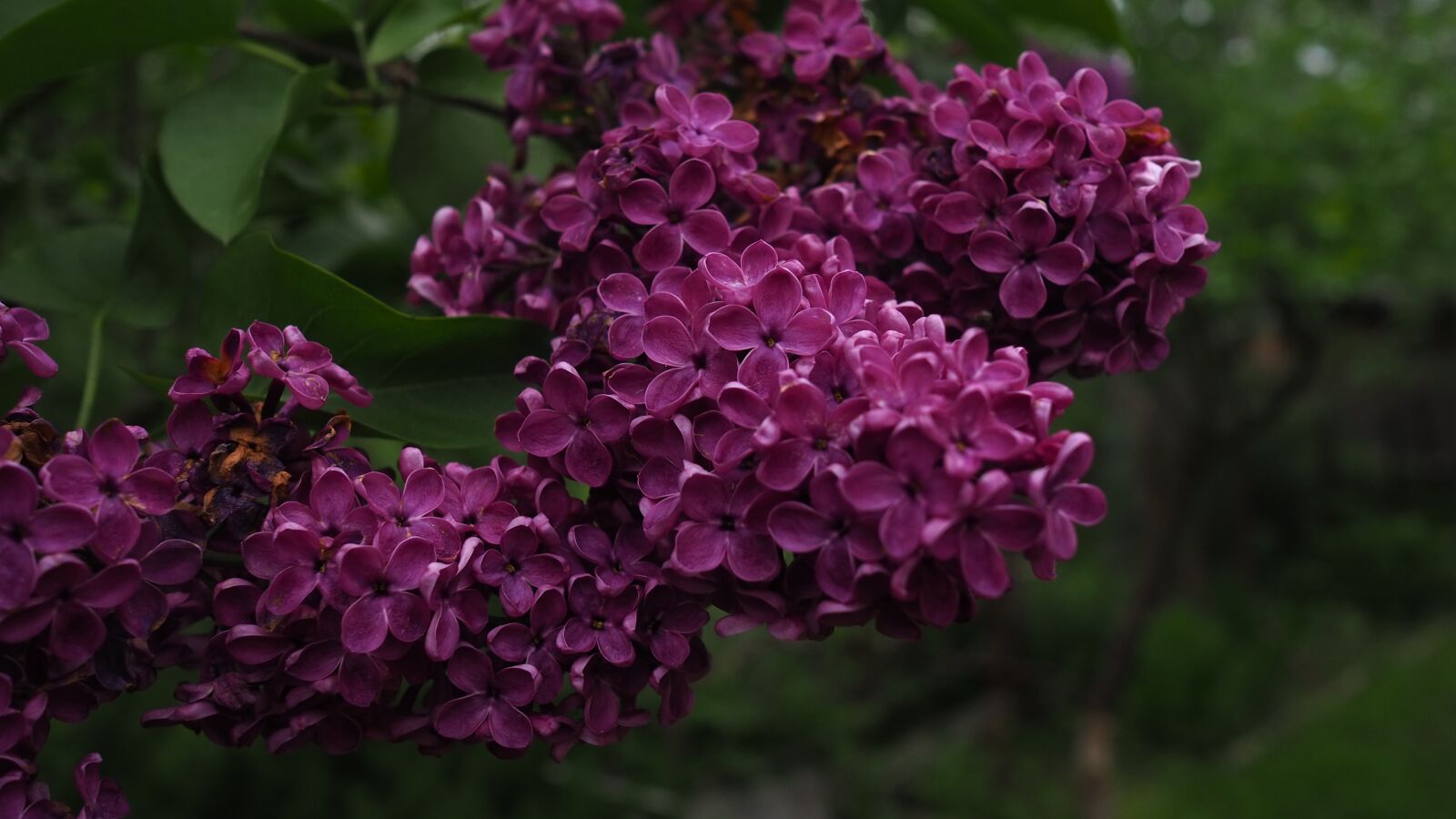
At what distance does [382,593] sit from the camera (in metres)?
0.46

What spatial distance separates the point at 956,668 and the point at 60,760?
4.20 meters

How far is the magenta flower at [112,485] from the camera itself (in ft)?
1.43

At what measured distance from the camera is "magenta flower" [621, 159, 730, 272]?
543 mm

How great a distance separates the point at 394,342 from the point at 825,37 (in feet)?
1.01

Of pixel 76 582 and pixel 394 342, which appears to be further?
pixel 394 342

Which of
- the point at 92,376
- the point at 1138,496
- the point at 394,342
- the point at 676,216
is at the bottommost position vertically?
the point at 1138,496

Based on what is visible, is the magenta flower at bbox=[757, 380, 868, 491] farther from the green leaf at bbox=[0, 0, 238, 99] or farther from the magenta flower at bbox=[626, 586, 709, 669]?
the green leaf at bbox=[0, 0, 238, 99]

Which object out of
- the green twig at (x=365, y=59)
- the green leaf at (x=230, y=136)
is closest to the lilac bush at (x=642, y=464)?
the green leaf at (x=230, y=136)

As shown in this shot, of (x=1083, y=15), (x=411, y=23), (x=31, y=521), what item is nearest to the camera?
(x=31, y=521)

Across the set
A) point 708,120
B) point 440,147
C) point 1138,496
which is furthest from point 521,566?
point 1138,496

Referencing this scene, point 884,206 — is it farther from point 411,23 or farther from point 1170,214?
point 411,23

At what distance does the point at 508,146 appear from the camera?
2.87ft

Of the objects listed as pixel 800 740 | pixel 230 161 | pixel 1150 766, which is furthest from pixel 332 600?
pixel 1150 766

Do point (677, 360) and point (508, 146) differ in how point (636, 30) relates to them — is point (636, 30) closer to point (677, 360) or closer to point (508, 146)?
point (508, 146)
